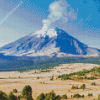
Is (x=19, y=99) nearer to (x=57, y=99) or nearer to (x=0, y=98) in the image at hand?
(x=0, y=98)

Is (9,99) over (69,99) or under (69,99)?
over

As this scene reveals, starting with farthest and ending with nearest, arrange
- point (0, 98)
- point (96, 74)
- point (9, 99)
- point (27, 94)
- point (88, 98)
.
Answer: point (96, 74) → point (88, 98) → point (27, 94) → point (9, 99) → point (0, 98)

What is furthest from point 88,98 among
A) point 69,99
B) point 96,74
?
point 96,74

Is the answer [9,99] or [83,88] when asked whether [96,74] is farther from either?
[9,99]

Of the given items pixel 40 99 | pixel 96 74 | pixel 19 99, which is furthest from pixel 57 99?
pixel 96 74

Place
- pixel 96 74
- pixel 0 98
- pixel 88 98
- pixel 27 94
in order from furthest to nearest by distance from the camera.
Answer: pixel 96 74 < pixel 88 98 < pixel 27 94 < pixel 0 98

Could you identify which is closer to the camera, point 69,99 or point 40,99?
point 40,99

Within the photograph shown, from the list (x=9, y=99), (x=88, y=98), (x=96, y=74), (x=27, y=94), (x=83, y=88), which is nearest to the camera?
(x=9, y=99)

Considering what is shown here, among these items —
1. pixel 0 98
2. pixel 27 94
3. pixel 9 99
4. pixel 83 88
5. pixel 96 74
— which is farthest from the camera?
pixel 96 74

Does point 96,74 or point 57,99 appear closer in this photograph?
point 57,99
